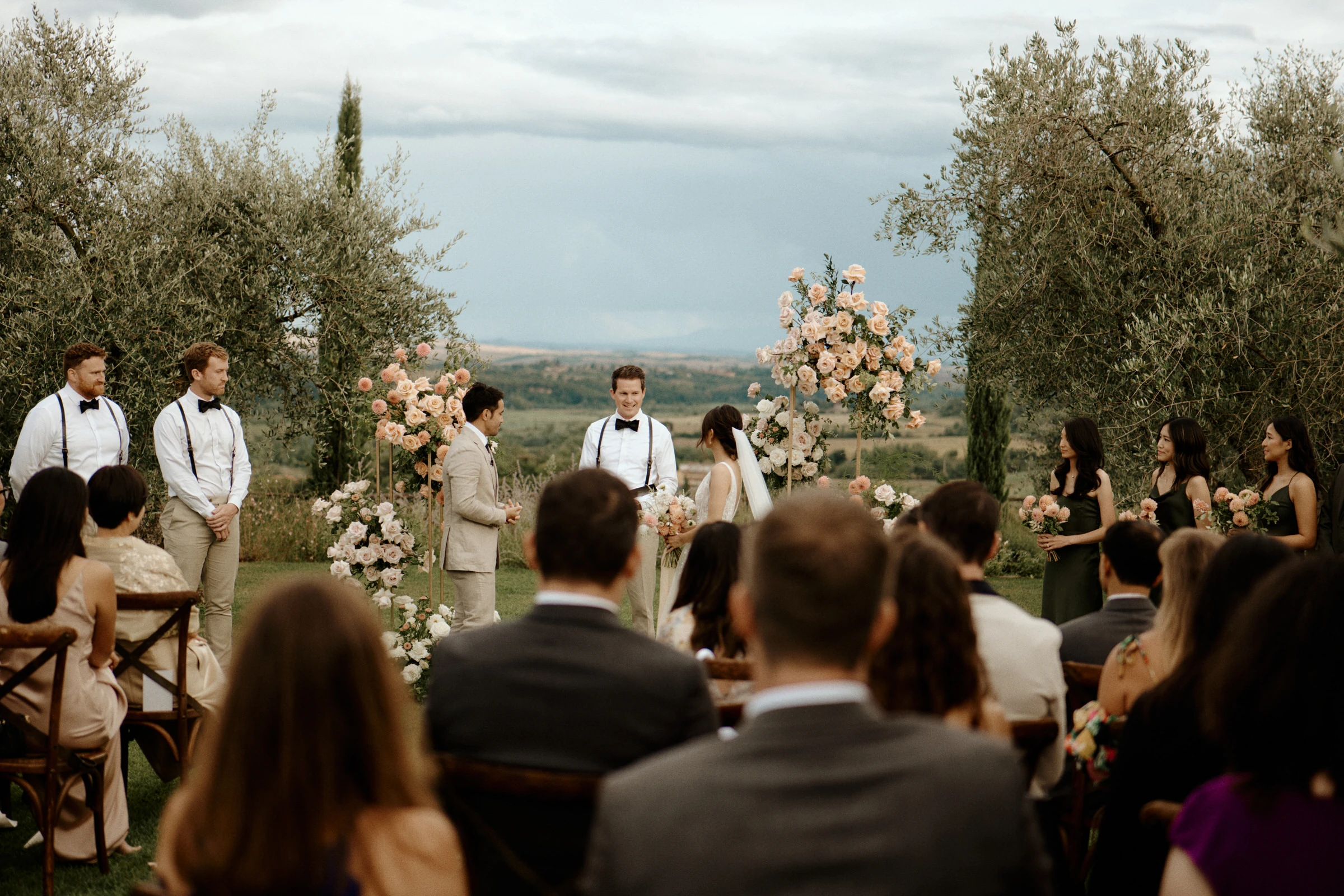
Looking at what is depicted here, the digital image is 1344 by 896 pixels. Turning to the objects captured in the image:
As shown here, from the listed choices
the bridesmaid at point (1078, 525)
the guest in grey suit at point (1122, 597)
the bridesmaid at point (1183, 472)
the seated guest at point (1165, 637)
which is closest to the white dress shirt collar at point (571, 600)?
the seated guest at point (1165, 637)

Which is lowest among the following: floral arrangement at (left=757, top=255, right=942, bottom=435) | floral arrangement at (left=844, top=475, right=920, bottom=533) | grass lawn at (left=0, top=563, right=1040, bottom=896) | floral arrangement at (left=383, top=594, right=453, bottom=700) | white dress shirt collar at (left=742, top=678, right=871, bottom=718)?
grass lawn at (left=0, top=563, right=1040, bottom=896)

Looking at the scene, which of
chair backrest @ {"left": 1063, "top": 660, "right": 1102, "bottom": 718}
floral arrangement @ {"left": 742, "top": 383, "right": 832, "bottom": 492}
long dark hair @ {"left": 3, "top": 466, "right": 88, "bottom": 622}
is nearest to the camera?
chair backrest @ {"left": 1063, "top": 660, "right": 1102, "bottom": 718}

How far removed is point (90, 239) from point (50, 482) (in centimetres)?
781

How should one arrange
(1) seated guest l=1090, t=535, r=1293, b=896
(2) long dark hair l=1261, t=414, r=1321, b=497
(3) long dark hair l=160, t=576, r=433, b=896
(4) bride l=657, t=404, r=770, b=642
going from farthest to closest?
(4) bride l=657, t=404, r=770, b=642
(2) long dark hair l=1261, t=414, r=1321, b=497
(1) seated guest l=1090, t=535, r=1293, b=896
(3) long dark hair l=160, t=576, r=433, b=896

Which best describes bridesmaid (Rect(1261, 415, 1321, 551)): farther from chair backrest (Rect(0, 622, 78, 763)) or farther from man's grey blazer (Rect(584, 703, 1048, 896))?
chair backrest (Rect(0, 622, 78, 763))

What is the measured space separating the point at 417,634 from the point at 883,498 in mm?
2843

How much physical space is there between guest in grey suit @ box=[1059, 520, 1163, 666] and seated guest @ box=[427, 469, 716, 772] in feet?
6.41

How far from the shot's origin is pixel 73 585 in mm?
4008

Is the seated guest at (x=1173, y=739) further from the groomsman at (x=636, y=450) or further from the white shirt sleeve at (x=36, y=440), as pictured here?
the white shirt sleeve at (x=36, y=440)

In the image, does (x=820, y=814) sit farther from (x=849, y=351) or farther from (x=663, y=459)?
(x=663, y=459)

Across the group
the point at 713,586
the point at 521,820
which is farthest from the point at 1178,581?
the point at 521,820

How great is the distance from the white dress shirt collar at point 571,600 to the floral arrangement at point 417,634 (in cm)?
393

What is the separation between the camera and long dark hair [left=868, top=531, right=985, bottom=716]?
2305 mm

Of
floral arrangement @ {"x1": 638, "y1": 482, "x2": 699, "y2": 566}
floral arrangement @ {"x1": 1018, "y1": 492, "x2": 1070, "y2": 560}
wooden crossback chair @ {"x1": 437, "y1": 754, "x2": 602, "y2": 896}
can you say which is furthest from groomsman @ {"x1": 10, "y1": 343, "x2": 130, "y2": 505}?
floral arrangement @ {"x1": 1018, "y1": 492, "x2": 1070, "y2": 560}
